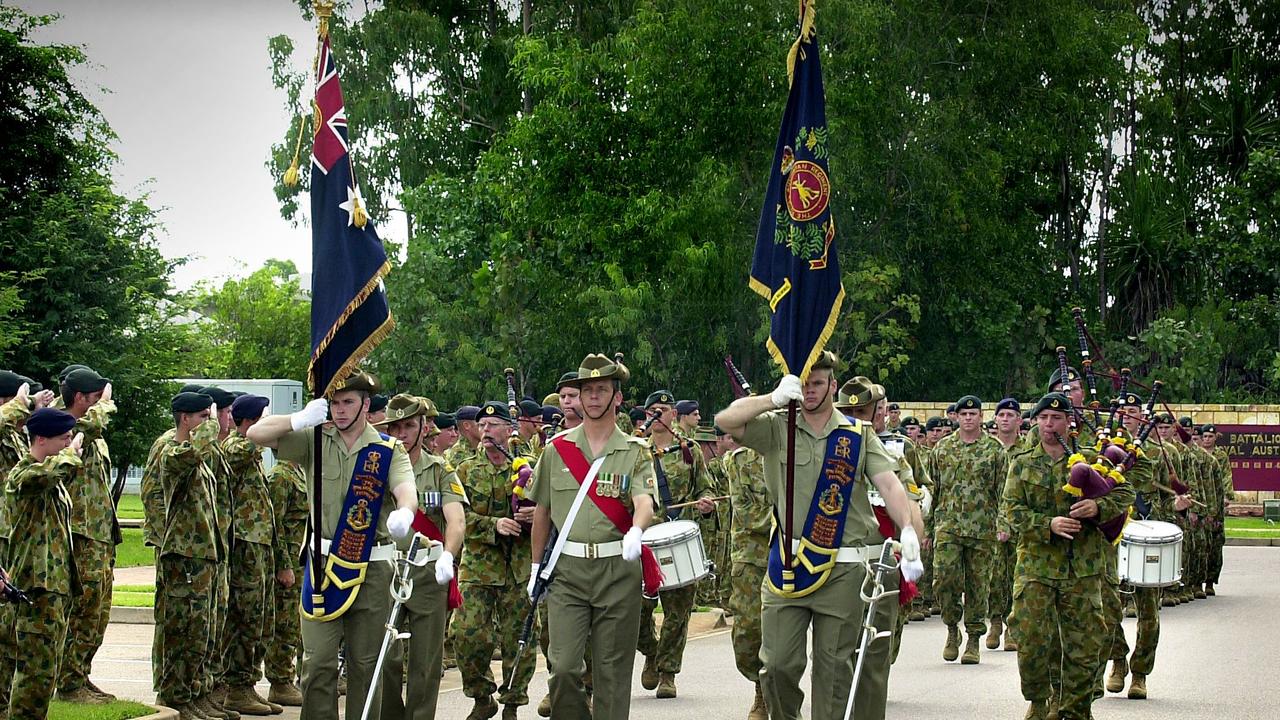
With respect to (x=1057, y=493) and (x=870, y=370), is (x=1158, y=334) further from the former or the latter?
(x=1057, y=493)

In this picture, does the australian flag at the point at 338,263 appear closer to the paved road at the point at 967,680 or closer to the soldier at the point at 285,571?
the soldier at the point at 285,571

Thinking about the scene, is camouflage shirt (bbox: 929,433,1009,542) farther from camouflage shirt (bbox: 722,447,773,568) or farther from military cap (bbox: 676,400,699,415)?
camouflage shirt (bbox: 722,447,773,568)

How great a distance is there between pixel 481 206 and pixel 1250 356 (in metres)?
22.1

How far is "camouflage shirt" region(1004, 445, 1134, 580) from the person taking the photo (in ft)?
37.1

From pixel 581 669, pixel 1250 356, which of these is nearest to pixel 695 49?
pixel 1250 356

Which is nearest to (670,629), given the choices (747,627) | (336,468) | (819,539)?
(747,627)

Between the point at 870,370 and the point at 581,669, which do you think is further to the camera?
the point at 870,370

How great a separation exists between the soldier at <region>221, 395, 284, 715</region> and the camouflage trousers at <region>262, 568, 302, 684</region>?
0.45m

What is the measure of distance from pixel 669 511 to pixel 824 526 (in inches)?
240

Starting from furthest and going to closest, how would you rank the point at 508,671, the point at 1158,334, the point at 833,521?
the point at 1158,334
the point at 508,671
the point at 833,521

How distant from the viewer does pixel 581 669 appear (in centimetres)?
956

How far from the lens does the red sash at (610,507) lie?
9578 mm

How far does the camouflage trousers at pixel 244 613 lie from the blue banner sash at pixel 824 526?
482 cm

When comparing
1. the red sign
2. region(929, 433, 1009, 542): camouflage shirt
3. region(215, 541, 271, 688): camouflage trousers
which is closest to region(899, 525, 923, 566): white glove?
region(215, 541, 271, 688): camouflage trousers
